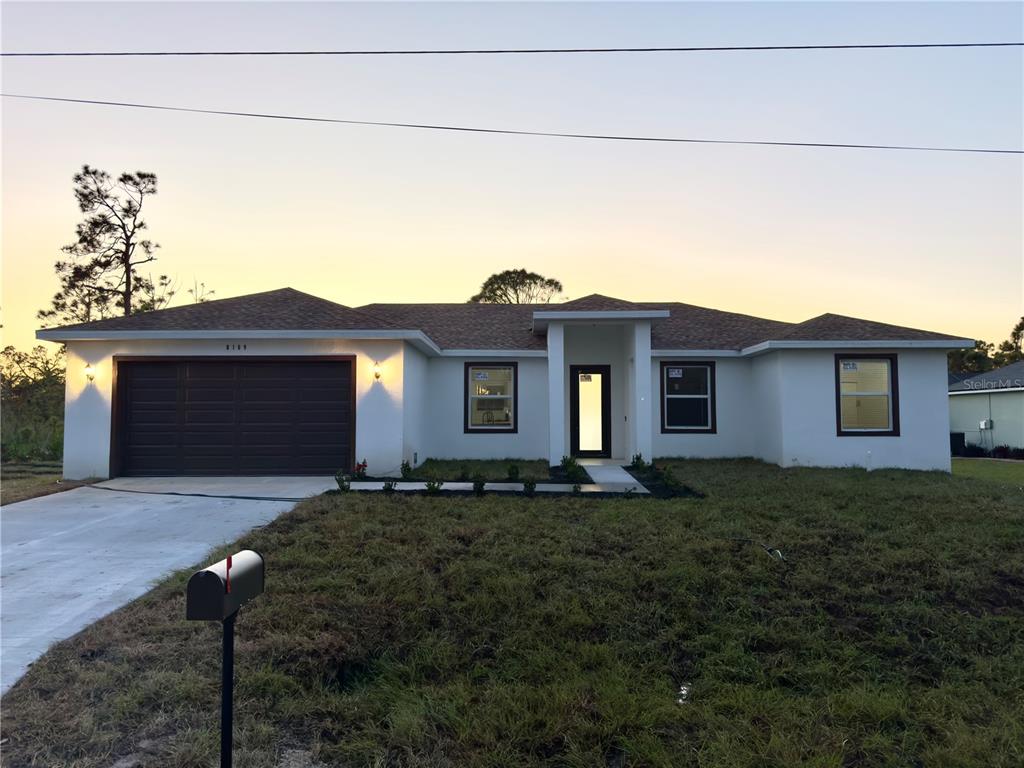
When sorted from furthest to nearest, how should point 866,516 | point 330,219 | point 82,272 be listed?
1. point 82,272
2. point 330,219
3. point 866,516

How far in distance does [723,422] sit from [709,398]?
2.24ft

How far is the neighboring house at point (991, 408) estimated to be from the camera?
20.2 meters

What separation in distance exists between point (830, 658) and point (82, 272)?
2956 centimetres

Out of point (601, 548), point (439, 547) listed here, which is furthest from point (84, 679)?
point (601, 548)

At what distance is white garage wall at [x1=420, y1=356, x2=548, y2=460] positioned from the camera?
14.2 m

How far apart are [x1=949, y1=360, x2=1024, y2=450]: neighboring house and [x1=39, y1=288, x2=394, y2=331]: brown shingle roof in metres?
21.1

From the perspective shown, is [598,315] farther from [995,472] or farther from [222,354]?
[995,472]

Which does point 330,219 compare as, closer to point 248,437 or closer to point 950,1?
point 248,437

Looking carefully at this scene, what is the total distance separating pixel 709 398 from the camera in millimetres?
14391

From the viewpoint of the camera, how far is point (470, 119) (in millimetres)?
10273

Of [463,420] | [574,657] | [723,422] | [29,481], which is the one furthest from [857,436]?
[29,481]

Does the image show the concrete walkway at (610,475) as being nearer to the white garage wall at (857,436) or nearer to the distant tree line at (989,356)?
the white garage wall at (857,436)

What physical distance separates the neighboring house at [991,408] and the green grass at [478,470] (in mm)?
17069

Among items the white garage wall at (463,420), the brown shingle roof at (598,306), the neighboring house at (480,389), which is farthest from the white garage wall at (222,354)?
the brown shingle roof at (598,306)
